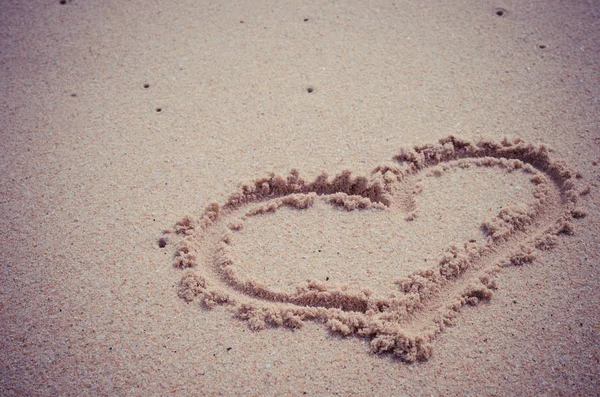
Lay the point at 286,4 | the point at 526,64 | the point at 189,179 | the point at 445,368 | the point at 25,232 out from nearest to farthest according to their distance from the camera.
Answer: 1. the point at 445,368
2. the point at 25,232
3. the point at 189,179
4. the point at 526,64
5. the point at 286,4

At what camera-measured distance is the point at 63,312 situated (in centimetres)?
176

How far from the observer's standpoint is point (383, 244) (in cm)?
195

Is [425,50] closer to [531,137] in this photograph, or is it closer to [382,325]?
[531,137]

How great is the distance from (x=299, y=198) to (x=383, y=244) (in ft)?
1.30

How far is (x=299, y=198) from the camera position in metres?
2.06

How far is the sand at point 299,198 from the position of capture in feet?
5.40

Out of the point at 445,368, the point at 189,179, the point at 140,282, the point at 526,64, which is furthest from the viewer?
the point at 526,64

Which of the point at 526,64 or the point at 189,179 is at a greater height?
the point at 526,64

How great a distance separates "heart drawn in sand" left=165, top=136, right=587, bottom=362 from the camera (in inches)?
68.4

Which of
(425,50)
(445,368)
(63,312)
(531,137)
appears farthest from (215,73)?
(445,368)

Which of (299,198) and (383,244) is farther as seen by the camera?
(299,198)

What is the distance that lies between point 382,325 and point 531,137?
119cm

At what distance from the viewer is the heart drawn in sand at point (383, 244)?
174 centimetres

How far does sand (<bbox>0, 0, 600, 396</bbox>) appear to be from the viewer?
1.65 metres
